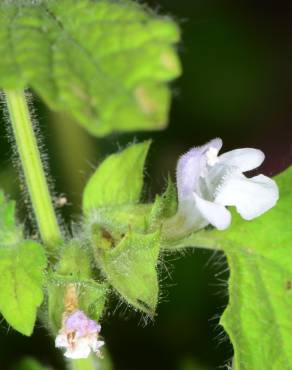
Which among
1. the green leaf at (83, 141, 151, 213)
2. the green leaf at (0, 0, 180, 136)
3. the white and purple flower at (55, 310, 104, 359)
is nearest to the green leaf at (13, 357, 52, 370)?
the green leaf at (83, 141, 151, 213)

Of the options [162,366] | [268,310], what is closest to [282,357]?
[268,310]

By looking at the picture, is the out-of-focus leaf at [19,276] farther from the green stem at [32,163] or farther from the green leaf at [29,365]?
the green leaf at [29,365]

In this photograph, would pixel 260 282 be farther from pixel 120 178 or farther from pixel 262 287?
pixel 120 178

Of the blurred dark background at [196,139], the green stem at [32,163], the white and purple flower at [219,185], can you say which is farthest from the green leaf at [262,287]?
the blurred dark background at [196,139]

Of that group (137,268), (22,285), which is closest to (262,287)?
(137,268)

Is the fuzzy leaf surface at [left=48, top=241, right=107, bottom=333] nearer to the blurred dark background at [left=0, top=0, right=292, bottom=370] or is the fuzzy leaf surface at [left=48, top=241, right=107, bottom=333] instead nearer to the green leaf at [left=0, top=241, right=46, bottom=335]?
the green leaf at [left=0, top=241, right=46, bottom=335]
